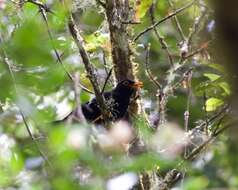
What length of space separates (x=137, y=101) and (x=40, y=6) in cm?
142

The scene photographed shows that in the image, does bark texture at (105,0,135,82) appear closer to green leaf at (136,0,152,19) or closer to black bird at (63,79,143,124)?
black bird at (63,79,143,124)

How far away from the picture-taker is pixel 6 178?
1.37 m

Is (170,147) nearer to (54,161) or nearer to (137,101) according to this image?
(137,101)

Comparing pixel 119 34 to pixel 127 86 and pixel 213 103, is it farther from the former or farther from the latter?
pixel 213 103

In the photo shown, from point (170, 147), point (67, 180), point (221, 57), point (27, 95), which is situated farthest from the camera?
point (170, 147)

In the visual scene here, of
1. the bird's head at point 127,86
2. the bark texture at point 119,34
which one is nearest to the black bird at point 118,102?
the bird's head at point 127,86

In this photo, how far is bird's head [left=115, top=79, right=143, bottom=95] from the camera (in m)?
3.91

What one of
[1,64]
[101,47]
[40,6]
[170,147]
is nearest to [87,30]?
[101,47]

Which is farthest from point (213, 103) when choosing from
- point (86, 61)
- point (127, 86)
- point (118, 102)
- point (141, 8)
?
point (86, 61)

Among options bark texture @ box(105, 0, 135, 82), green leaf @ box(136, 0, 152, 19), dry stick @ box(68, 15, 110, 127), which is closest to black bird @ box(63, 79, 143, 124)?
bark texture @ box(105, 0, 135, 82)

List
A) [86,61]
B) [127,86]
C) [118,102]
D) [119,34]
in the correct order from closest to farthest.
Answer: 1. [86,61]
2. [119,34]
3. [127,86]
4. [118,102]

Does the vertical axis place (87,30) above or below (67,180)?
above

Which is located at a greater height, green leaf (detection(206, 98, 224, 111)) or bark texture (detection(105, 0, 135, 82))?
bark texture (detection(105, 0, 135, 82))

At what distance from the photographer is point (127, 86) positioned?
388 cm
